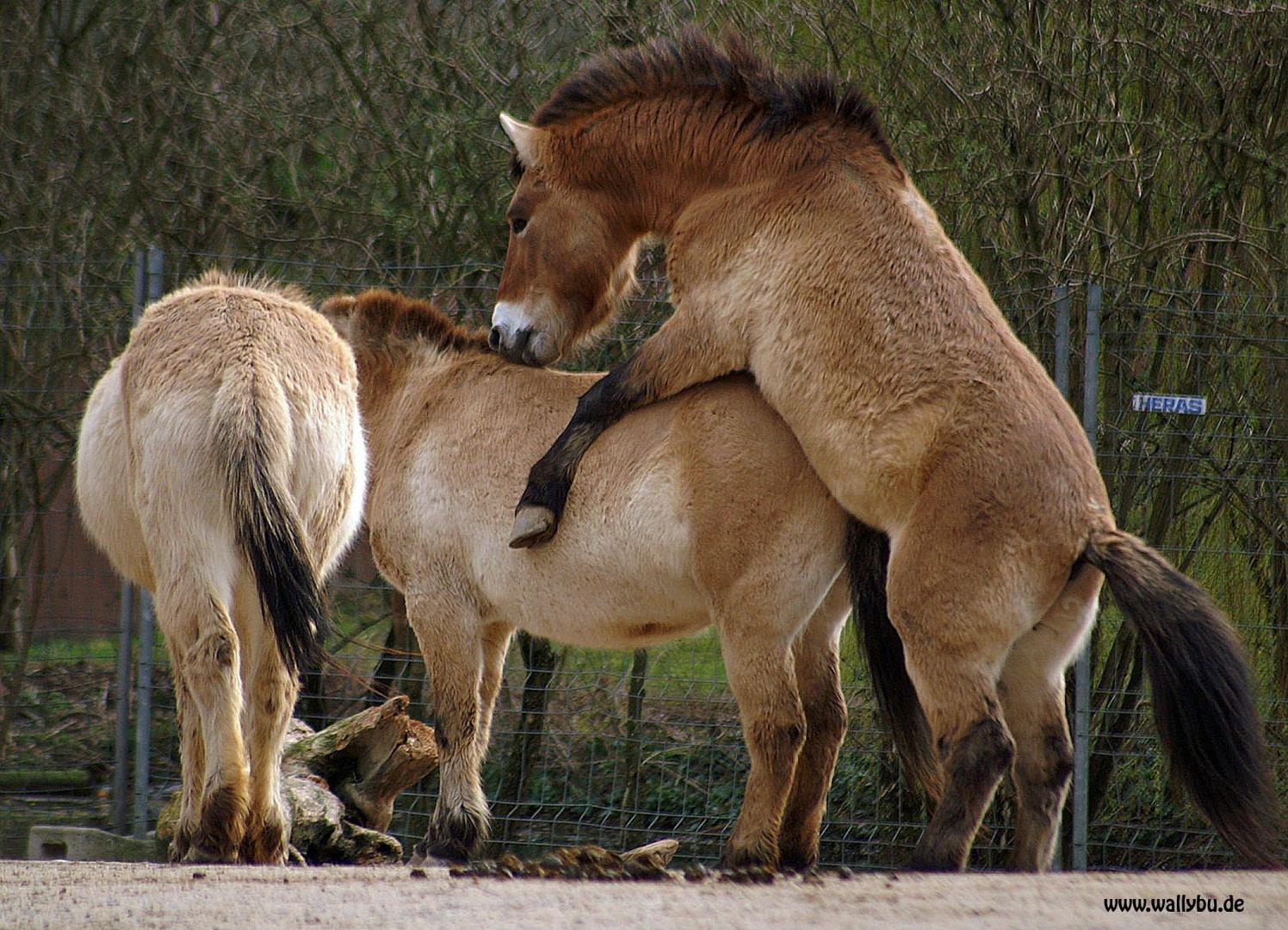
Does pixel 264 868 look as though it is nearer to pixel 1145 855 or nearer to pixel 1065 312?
pixel 1065 312

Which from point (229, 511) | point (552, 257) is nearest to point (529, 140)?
point (552, 257)

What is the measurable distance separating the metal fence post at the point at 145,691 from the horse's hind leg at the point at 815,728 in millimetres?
3371

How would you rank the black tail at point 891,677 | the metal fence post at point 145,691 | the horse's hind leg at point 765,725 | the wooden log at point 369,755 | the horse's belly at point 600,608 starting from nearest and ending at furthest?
1. the horse's hind leg at point 765,725
2. the black tail at point 891,677
3. the horse's belly at point 600,608
4. the wooden log at point 369,755
5. the metal fence post at point 145,691

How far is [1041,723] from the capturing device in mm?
4301

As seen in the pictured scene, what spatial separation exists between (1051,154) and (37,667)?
7578mm

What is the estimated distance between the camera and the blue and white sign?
6238 mm

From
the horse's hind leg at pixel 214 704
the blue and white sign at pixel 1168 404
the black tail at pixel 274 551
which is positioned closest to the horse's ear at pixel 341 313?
the black tail at pixel 274 551

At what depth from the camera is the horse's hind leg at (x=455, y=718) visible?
5.12 m

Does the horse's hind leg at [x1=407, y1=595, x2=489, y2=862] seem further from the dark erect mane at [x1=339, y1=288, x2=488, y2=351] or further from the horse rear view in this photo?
the dark erect mane at [x1=339, y1=288, x2=488, y2=351]

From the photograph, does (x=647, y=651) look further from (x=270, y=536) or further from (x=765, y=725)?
(x=270, y=536)

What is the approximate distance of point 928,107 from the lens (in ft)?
24.4

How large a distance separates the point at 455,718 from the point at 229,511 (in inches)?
56.9

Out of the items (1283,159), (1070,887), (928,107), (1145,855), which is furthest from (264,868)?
(1283,159)

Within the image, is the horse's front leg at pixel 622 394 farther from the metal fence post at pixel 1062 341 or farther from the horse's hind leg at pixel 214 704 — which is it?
the metal fence post at pixel 1062 341
